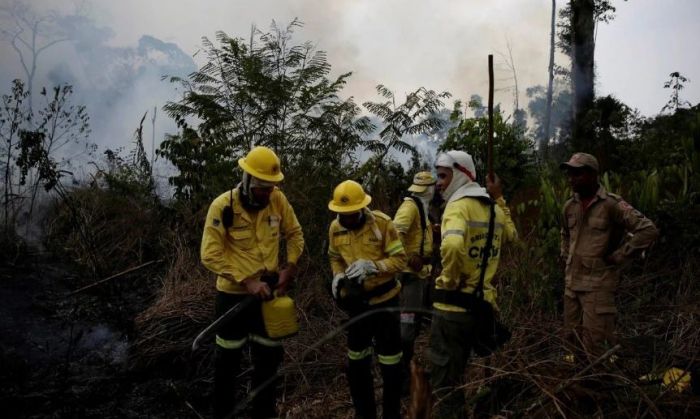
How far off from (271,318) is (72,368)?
2.80m

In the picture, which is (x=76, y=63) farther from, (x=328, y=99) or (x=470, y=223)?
(x=470, y=223)

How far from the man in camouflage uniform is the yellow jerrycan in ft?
6.86

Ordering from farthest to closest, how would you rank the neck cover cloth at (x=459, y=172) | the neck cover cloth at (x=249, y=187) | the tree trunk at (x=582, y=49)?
the tree trunk at (x=582, y=49) → the neck cover cloth at (x=249, y=187) → the neck cover cloth at (x=459, y=172)

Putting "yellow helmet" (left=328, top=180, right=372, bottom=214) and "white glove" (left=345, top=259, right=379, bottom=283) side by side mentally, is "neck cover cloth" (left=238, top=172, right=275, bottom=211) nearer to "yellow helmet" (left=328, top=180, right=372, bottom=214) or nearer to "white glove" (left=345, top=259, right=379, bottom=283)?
"yellow helmet" (left=328, top=180, right=372, bottom=214)

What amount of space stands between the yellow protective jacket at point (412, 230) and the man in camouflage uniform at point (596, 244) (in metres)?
1.23

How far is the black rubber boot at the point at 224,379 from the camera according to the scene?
144 inches

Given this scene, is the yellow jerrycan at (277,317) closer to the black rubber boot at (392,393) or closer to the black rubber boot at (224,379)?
the black rubber boot at (224,379)

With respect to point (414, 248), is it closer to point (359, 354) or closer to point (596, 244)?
point (359, 354)

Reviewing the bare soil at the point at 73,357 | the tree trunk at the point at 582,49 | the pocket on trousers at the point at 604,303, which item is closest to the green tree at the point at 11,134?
the bare soil at the point at 73,357

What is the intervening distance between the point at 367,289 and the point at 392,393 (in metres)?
0.76

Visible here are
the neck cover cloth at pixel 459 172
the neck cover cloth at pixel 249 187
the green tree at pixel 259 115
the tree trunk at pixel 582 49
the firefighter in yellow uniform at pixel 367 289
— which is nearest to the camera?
the neck cover cloth at pixel 459 172

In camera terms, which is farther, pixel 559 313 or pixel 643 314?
pixel 559 313

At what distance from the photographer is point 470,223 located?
2.94 metres

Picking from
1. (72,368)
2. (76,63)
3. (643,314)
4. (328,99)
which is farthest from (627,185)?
(76,63)
